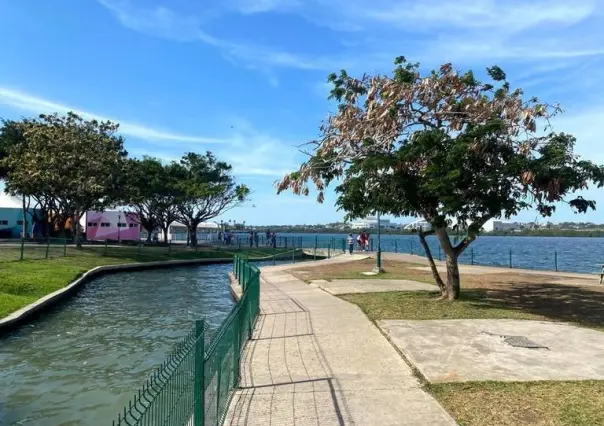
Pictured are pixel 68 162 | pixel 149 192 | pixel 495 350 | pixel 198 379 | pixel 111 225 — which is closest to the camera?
pixel 198 379

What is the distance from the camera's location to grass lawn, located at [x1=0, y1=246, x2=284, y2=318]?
624 inches

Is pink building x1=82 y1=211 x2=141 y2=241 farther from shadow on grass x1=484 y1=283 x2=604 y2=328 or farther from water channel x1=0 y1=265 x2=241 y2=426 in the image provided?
shadow on grass x1=484 y1=283 x2=604 y2=328

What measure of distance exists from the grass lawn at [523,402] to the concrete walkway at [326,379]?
0.27m

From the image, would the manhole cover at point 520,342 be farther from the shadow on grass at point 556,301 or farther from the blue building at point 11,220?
the blue building at point 11,220

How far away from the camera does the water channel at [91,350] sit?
796cm

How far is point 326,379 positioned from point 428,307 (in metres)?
6.76

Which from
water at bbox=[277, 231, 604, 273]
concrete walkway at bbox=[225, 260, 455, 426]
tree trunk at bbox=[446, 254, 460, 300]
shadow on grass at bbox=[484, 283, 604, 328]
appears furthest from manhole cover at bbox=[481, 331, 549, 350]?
water at bbox=[277, 231, 604, 273]

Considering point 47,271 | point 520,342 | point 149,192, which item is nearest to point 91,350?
point 520,342

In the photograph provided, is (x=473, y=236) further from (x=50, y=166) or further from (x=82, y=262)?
(x=50, y=166)

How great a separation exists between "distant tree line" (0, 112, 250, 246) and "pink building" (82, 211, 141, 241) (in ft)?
9.41

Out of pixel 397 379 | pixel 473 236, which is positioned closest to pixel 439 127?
pixel 473 236

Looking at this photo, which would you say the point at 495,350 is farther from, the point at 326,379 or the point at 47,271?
the point at 47,271

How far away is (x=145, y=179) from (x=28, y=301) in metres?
34.1

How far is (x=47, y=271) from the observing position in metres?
22.0
